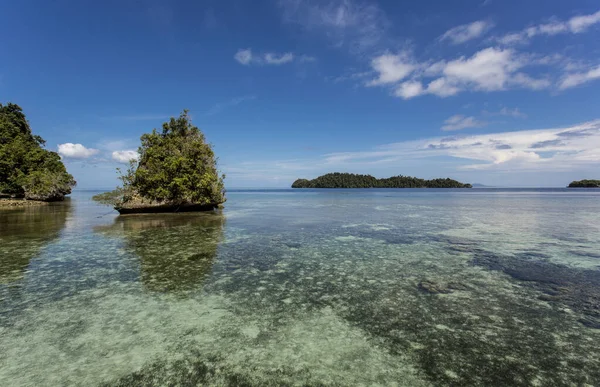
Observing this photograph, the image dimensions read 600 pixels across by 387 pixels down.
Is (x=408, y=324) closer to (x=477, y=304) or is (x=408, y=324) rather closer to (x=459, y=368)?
(x=459, y=368)

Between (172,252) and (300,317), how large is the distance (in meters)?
6.65

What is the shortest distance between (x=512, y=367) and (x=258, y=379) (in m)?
3.13

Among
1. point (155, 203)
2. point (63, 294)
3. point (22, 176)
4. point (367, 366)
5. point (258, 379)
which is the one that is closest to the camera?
point (258, 379)

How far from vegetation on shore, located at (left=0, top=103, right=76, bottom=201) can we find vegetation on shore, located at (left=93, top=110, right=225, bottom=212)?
20751mm

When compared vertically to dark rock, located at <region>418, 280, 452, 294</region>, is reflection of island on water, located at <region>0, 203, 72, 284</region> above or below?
above

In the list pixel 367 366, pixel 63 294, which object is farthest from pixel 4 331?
pixel 367 366

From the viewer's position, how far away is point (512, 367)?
12.3 feet

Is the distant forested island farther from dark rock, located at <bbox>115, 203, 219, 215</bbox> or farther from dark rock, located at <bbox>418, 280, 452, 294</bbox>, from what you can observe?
dark rock, located at <bbox>418, 280, 452, 294</bbox>

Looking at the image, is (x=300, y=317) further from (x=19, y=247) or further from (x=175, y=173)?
(x=175, y=173)

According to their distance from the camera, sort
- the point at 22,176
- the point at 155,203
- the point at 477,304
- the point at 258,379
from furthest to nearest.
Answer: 1. the point at 22,176
2. the point at 155,203
3. the point at 477,304
4. the point at 258,379

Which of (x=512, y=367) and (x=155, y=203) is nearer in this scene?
(x=512, y=367)

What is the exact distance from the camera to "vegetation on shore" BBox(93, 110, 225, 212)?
2466 cm

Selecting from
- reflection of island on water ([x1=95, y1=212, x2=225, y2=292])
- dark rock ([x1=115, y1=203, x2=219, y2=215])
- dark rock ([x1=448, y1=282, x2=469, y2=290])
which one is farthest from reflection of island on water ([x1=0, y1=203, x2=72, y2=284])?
A: dark rock ([x1=448, y1=282, x2=469, y2=290])

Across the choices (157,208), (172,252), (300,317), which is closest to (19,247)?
(172,252)
